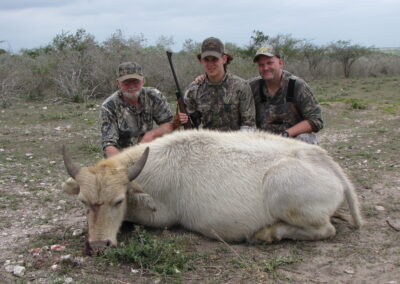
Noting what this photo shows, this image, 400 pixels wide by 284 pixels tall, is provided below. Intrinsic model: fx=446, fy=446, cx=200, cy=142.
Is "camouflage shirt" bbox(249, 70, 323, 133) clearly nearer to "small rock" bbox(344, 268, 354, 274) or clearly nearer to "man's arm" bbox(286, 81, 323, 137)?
"man's arm" bbox(286, 81, 323, 137)

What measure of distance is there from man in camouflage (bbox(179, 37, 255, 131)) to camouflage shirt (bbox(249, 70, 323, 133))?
283 millimetres

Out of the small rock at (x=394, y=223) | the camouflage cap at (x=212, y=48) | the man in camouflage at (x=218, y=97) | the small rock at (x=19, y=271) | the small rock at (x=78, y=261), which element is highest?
the camouflage cap at (x=212, y=48)

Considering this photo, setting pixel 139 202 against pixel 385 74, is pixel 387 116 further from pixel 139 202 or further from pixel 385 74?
pixel 385 74

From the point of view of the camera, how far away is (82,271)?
4.00 metres

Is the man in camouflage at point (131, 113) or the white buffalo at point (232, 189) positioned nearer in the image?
the white buffalo at point (232, 189)

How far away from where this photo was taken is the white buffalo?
469 centimetres

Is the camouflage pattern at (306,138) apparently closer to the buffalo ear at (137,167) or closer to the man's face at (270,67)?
the man's face at (270,67)

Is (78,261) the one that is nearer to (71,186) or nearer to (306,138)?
(71,186)

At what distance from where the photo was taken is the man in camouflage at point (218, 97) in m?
6.55

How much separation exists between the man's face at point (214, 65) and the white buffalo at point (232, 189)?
71.2 inches

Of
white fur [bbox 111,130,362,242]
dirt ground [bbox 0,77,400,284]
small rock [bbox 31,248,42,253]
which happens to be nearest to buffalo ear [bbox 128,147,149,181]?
white fur [bbox 111,130,362,242]

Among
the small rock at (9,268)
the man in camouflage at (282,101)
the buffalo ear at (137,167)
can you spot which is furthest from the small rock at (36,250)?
the man in camouflage at (282,101)

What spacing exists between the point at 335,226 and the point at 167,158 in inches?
83.8

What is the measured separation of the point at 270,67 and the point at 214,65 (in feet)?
2.73
